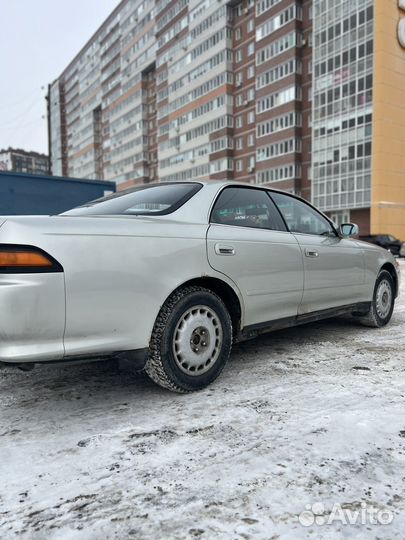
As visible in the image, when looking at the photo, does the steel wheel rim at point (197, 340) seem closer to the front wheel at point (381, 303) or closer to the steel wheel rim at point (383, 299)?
the front wheel at point (381, 303)

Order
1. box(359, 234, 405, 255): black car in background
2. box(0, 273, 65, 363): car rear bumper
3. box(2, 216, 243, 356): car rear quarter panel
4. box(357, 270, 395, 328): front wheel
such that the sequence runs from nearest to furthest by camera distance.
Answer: box(0, 273, 65, 363): car rear bumper, box(2, 216, 243, 356): car rear quarter panel, box(357, 270, 395, 328): front wheel, box(359, 234, 405, 255): black car in background

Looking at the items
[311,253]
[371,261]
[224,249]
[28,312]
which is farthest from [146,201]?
[371,261]

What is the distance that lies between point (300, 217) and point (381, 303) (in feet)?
5.81

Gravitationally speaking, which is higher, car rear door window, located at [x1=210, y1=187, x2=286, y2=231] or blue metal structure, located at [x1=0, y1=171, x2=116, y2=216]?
blue metal structure, located at [x1=0, y1=171, x2=116, y2=216]

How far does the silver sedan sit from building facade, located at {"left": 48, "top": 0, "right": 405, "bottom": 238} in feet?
117

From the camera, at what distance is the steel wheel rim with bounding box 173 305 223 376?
2852 mm

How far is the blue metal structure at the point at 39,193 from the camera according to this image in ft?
25.6

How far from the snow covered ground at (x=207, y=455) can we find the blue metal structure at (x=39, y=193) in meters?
5.11

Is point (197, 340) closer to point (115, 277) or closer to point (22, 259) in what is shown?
point (115, 277)

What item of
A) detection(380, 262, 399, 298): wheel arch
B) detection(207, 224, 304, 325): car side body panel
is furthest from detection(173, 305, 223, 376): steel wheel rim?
detection(380, 262, 399, 298): wheel arch

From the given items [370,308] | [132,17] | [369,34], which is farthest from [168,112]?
[370,308]

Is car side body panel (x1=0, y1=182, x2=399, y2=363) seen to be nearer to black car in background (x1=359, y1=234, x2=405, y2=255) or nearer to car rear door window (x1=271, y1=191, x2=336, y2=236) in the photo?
car rear door window (x1=271, y1=191, x2=336, y2=236)

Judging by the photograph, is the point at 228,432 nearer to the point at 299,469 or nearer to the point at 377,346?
the point at 299,469

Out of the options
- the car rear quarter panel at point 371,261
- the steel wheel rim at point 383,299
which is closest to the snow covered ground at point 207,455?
the car rear quarter panel at point 371,261
